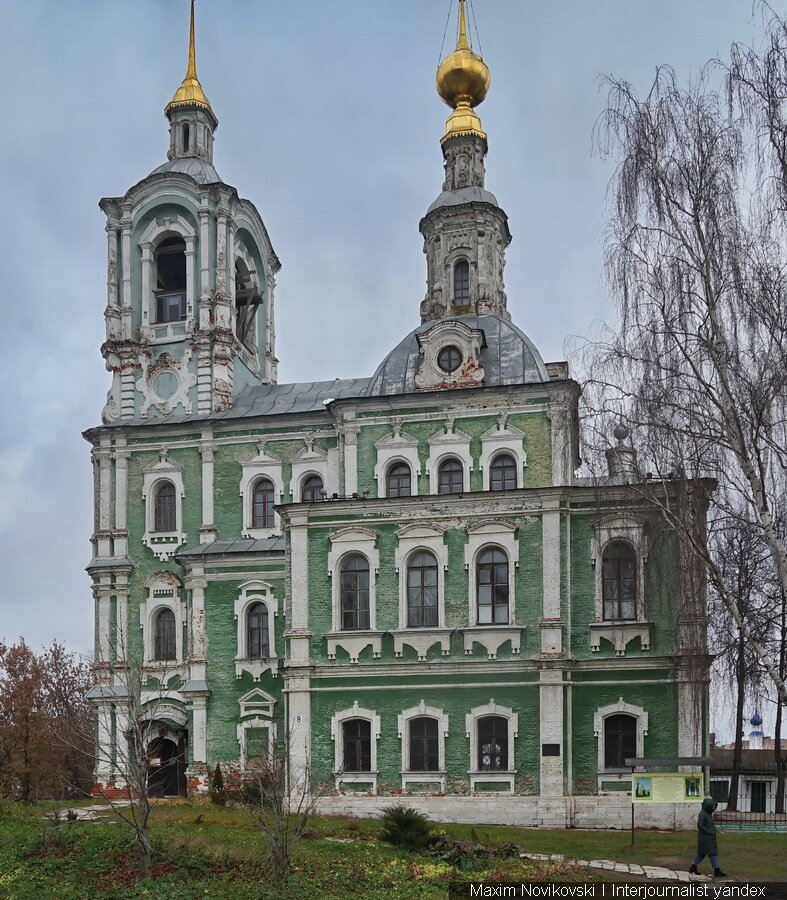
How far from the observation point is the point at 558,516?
83.7ft

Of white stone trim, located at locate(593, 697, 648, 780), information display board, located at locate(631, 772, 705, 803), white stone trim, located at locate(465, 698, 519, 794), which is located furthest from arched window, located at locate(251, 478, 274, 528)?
information display board, located at locate(631, 772, 705, 803)

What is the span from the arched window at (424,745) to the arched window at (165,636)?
9181 millimetres

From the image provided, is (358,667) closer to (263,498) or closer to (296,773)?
(296,773)

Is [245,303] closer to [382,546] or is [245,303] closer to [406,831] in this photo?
[382,546]

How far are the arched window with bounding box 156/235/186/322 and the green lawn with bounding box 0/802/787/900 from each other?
60.0 ft

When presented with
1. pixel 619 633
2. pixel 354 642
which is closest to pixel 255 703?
pixel 354 642

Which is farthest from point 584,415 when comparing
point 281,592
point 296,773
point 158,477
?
point 158,477

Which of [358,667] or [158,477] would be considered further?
[158,477]


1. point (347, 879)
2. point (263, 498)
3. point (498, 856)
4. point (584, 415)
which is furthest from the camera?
point (263, 498)

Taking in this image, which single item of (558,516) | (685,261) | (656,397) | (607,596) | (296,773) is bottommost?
(296,773)

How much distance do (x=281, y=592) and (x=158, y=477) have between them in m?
5.89

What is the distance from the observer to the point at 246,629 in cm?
3067

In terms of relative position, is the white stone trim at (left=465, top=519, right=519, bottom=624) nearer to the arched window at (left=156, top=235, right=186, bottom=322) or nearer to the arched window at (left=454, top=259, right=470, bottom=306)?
the arched window at (left=454, top=259, right=470, bottom=306)

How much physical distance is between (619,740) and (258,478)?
524 inches
